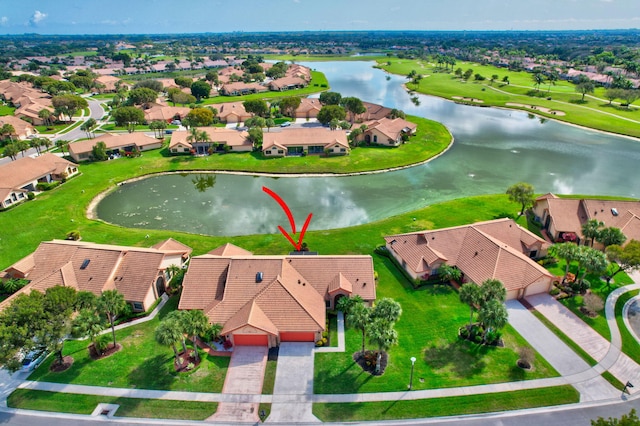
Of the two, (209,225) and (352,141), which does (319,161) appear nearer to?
(352,141)

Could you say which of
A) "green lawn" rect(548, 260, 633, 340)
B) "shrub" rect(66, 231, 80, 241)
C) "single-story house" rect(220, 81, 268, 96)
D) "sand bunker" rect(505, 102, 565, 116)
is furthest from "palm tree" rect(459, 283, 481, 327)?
"single-story house" rect(220, 81, 268, 96)

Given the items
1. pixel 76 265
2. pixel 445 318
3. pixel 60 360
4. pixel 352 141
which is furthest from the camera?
pixel 352 141

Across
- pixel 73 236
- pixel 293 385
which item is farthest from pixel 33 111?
pixel 293 385

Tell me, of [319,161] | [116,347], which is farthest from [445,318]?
[319,161]

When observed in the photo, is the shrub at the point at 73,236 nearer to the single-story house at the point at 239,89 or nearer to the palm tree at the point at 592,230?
the palm tree at the point at 592,230

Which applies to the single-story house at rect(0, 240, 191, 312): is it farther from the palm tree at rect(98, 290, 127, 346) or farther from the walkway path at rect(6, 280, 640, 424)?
the walkway path at rect(6, 280, 640, 424)
